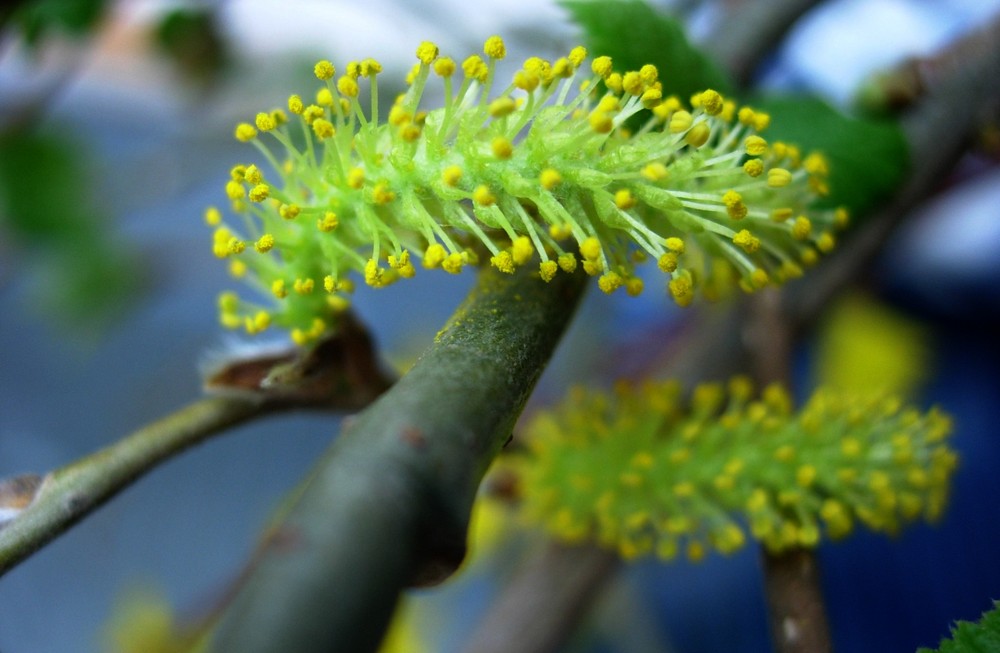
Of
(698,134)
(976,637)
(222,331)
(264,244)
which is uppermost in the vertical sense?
(222,331)

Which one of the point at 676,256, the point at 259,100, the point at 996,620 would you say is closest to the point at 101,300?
the point at 259,100

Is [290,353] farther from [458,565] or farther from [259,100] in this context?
[259,100]

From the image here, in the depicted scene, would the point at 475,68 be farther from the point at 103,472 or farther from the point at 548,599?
the point at 548,599

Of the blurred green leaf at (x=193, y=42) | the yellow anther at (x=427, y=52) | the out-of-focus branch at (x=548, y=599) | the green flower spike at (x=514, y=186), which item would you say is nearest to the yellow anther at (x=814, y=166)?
the green flower spike at (x=514, y=186)

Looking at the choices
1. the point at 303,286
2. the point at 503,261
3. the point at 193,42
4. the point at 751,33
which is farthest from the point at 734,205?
the point at 193,42

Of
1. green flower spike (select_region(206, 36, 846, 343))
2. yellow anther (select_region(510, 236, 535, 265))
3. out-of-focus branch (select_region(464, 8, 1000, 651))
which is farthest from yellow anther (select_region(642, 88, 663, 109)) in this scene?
out-of-focus branch (select_region(464, 8, 1000, 651))

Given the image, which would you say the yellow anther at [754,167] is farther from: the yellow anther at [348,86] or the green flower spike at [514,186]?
the yellow anther at [348,86]

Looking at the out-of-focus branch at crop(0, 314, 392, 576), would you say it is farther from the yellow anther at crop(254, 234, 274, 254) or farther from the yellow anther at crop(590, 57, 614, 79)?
the yellow anther at crop(590, 57, 614, 79)
